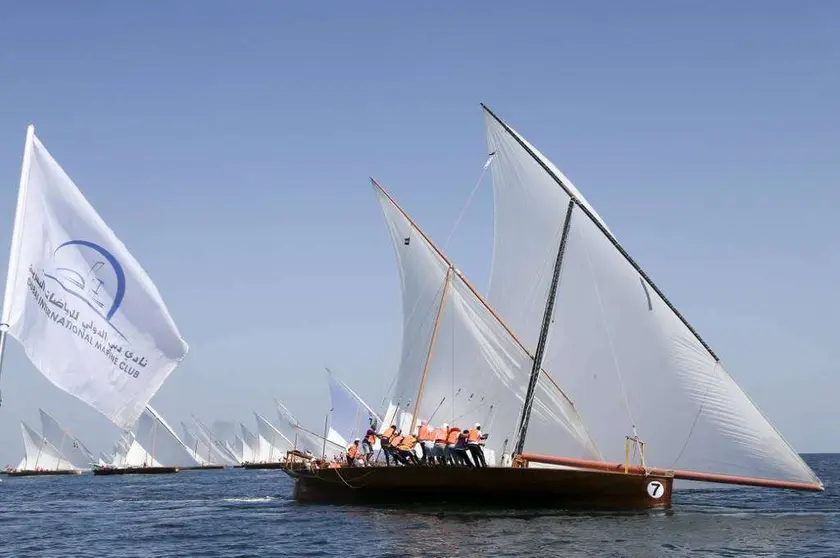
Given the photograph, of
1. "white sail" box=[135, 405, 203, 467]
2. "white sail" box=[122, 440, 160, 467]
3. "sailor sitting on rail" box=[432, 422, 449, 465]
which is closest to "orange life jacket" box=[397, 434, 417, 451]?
"sailor sitting on rail" box=[432, 422, 449, 465]

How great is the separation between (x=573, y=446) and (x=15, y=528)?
25.8 m

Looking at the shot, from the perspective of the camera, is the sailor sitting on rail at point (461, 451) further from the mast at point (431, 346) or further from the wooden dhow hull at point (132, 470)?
the wooden dhow hull at point (132, 470)

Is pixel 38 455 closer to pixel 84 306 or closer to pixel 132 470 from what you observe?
pixel 132 470

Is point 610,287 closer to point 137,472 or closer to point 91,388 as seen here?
point 91,388

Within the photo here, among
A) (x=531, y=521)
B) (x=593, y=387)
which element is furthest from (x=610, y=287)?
(x=531, y=521)

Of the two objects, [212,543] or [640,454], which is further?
[640,454]

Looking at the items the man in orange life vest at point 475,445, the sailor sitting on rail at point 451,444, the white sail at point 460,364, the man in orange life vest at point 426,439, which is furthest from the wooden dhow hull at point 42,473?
the man in orange life vest at point 475,445

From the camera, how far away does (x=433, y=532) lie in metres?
34.5

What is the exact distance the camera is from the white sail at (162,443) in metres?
146

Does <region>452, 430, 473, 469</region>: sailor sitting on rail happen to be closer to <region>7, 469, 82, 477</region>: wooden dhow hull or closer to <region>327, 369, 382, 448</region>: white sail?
<region>327, 369, 382, 448</region>: white sail

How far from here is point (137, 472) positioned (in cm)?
14575

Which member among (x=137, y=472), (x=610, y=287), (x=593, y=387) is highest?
(x=610, y=287)

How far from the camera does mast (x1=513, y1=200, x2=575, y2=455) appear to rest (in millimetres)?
42656

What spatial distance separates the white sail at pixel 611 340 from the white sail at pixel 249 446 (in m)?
139
